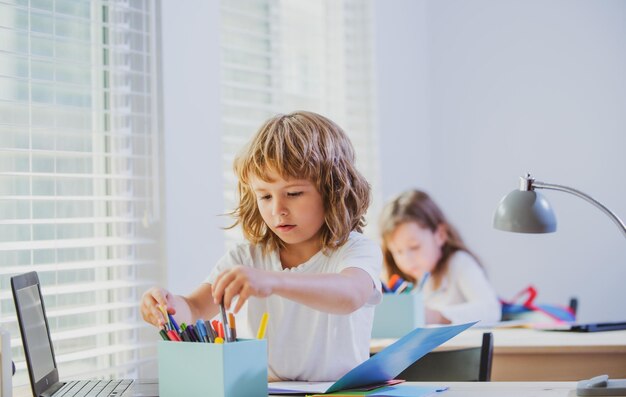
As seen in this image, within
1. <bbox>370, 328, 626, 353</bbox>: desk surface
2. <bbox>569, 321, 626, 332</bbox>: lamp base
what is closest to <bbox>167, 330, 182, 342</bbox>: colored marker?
<bbox>370, 328, 626, 353</bbox>: desk surface

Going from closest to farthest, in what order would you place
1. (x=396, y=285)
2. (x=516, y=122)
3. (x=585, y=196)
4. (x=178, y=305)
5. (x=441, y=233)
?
(x=178, y=305) < (x=585, y=196) < (x=396, y=285) < (x=441, y=233) < (x=516, y=122)

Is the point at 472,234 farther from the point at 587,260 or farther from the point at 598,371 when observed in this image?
the point at 598,371

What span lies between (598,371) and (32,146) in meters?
1.67

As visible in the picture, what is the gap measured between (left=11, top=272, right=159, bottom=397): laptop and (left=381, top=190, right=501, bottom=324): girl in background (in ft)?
5.97

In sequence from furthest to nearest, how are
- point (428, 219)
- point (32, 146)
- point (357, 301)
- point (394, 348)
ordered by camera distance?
point (428, 219)
point (32, 146)
point (357, 301)
point (394, 348)

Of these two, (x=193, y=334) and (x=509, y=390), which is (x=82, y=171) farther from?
(x=509, y=390)

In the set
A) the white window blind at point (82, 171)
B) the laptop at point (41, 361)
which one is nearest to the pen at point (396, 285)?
the white window blind at point (82, 171)

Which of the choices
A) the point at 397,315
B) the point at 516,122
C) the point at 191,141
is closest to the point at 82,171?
the point at 191,141

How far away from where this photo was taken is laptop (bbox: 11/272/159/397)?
152 cm

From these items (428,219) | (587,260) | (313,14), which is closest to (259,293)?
(428,219)

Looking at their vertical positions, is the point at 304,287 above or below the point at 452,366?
above

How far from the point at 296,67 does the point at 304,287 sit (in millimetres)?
2211

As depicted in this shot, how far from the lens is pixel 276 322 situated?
187cm

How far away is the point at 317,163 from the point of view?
1831 mm
